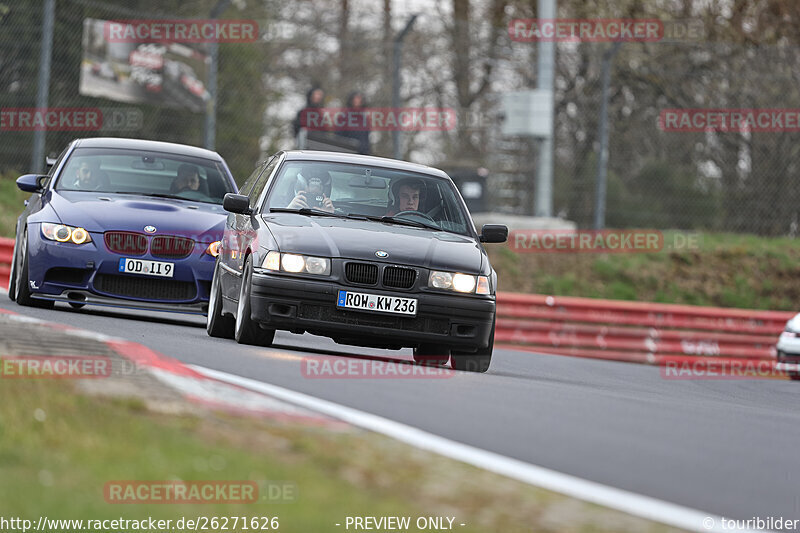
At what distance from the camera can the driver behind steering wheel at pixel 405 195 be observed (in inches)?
437

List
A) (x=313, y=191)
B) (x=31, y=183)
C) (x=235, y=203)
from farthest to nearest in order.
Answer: (x=31, y=183) < (x=313, y=191) < (x=235, y=203)

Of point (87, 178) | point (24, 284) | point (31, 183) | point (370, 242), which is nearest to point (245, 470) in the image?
point (370, 242)

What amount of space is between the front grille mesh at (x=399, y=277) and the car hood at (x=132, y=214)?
2950mm

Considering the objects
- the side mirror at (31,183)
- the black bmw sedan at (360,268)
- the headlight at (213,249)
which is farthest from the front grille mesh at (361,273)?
the side mirror at (31,183)

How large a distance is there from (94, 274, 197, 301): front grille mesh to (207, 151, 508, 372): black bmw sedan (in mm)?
1274

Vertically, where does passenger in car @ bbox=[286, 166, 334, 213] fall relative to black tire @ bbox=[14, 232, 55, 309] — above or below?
above

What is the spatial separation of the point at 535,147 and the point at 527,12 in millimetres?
12594

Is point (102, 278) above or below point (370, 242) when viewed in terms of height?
below

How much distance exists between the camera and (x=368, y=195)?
11.2m

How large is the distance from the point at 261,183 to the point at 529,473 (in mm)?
6200

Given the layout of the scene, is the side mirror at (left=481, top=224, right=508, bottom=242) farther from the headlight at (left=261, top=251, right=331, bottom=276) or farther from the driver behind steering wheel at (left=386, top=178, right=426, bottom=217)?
the headlight at (left=261, top=251, right=331, bottom=276)

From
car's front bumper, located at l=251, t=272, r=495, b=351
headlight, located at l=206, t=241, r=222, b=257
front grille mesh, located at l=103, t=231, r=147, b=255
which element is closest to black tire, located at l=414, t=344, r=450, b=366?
car's front bumper, located at l=251, t=272, r=495, b=351

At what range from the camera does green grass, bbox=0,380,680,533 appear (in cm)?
470

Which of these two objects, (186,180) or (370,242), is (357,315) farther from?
(186,180)
